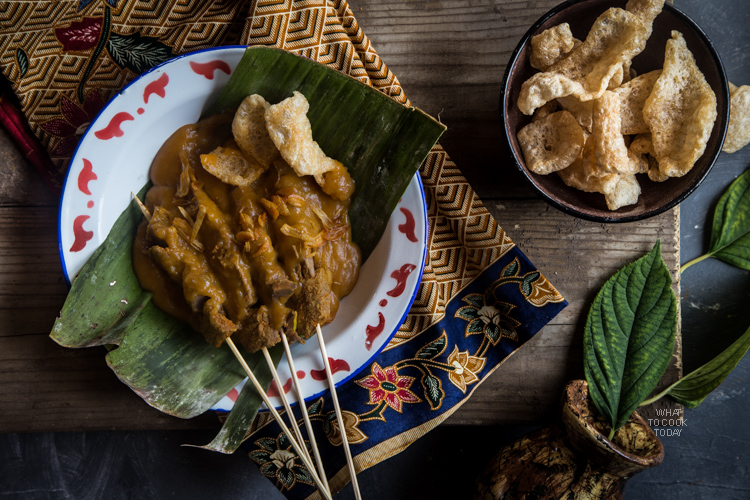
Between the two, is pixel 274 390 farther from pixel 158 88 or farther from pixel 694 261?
pixel 694 261

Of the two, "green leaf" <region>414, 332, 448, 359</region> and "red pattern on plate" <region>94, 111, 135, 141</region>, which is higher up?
"red pattern on plate" <region>94, 111, 135, 141</region>

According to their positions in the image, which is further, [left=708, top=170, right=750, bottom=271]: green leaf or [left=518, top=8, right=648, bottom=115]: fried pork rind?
[left=708, top=170, right=750, bottom=271]: green leaf

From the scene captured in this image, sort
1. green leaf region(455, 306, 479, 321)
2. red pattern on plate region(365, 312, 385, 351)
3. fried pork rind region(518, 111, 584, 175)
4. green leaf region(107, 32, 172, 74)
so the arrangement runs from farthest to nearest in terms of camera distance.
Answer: green leaf region(455, 306, 479, 321), green leaf region(107, 32, 172, 74), red pattern on plate region(365, 312, 385, 351), fried pork rind region(518, 111, 584, 175)

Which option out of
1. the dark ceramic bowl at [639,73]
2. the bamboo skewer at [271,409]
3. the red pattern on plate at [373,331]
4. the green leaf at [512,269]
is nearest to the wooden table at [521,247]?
the green leaf at [512,269]

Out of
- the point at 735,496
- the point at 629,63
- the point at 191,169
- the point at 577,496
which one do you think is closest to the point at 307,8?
the point at 191,169

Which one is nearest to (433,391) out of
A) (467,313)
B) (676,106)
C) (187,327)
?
(467,313)

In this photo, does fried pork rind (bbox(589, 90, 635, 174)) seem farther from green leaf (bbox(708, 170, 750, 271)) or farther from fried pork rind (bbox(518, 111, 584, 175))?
green leaf (bbox(708, 170, 750, 271))

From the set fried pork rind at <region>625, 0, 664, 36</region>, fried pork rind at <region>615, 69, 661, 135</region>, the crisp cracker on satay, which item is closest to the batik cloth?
the crisp cracker on satay

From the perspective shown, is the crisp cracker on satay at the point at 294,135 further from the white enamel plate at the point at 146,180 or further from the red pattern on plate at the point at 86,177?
the red pattern on plate at the point at 86,177
